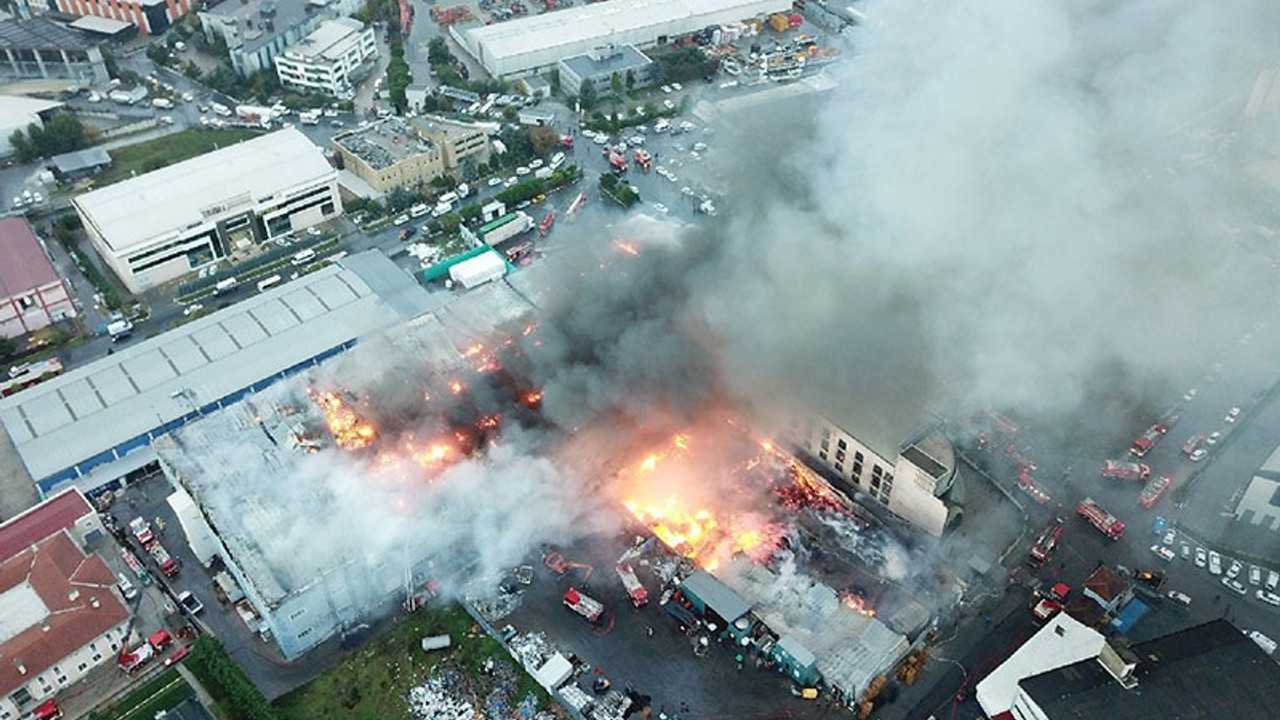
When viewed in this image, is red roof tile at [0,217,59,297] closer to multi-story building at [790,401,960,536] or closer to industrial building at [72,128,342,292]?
industrial building at [72,128,342,292]

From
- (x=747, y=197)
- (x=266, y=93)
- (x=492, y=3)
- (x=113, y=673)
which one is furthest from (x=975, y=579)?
(x=492, y=3)

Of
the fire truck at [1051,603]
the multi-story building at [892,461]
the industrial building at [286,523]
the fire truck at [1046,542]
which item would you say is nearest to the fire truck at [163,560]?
the industrial building at [286,523]

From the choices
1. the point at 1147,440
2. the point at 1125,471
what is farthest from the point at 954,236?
the point at 1147,440

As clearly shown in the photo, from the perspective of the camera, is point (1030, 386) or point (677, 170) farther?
point (677, 170)

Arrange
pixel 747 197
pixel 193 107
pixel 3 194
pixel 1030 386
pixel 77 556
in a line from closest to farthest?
pixel 77 556 < pixel 1030 386 < pixel 747 197 < pixel 3 194 < pixel 193 107

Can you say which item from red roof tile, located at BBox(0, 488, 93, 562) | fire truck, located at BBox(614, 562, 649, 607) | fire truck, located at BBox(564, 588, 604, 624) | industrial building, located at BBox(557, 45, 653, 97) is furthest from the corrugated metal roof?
industrial building, located at BBox(557, 45, 653, 97)

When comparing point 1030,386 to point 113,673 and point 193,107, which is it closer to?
point 113,673
